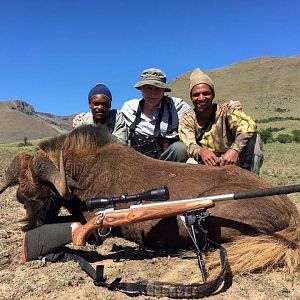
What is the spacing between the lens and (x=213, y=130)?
606cm

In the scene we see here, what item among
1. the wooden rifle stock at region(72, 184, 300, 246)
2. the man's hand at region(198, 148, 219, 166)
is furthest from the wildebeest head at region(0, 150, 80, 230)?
the man's hand at region(198, 148, 219, 166)

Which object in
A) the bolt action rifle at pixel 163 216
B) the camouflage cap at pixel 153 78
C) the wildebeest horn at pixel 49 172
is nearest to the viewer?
the bolt action rifle at pixel 163 216

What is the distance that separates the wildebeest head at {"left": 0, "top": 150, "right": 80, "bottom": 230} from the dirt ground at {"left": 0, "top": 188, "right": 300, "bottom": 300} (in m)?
0.48

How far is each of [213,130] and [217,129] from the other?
61 mm

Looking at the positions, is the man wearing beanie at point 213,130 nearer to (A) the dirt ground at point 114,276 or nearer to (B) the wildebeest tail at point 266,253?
(B) the wildebeest tail at point 266,253

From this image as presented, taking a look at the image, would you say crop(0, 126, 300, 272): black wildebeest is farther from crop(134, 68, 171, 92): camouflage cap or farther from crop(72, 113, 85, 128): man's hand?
crop(72, 113, 85, 128): man's hand

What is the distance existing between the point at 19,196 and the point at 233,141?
2985mm

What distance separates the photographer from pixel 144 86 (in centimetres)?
666

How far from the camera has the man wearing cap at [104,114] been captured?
656 centimetres

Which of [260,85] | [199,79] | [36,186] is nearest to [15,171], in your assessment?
[36,186]

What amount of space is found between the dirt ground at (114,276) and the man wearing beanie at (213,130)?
1635mm

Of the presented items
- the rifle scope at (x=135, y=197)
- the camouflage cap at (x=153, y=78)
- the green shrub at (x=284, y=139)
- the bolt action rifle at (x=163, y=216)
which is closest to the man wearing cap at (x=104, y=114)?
the camouflage cap at (x=153, y=78)

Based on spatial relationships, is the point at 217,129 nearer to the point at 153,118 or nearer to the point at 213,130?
the point at 213,130

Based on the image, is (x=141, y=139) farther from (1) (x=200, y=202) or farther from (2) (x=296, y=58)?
(2) (x=296, y=58)
